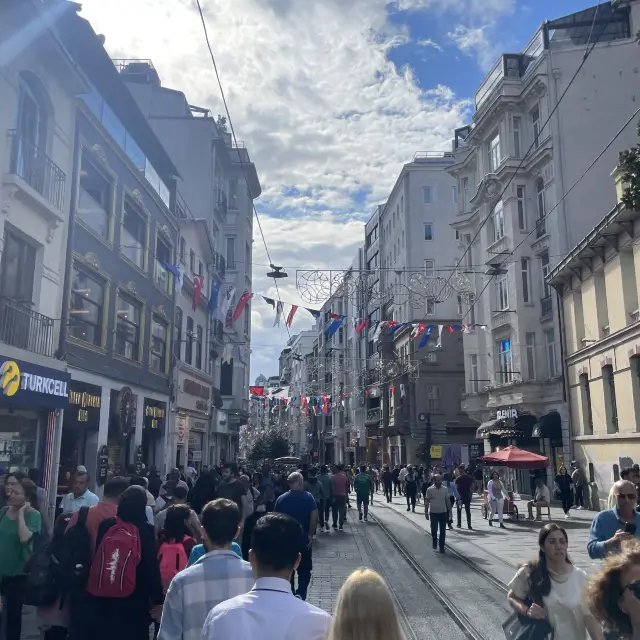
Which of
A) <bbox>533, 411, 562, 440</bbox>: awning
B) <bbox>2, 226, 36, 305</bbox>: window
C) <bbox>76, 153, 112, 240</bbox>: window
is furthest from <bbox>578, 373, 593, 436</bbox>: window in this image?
<bbox>2, 226, 36, 305</bbox>: window

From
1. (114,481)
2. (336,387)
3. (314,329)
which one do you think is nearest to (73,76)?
(114,481)

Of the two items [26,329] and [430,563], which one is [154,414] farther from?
[430,563]

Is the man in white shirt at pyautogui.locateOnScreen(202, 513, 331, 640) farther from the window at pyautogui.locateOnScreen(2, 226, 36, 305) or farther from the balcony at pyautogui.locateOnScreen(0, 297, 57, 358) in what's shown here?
the window at pyautogui.locateOnScreen(2, 226, 36, 305)

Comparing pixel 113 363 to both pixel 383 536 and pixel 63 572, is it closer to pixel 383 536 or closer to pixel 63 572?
pixel 383 536

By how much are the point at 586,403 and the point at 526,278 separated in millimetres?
7259

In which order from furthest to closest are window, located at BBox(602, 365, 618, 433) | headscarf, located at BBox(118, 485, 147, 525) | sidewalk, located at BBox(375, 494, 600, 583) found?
1. window, located at BBox(602, 365, 618, 433)
2. sidewalk, located at BBox(375, 494, 600, 583)
3. headscarf, located at BBox(118, 485, 147, 525)

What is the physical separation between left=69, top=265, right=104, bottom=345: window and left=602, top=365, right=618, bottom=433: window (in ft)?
55.0

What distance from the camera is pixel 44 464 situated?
559 inches

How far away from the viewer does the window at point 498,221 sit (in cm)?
3200

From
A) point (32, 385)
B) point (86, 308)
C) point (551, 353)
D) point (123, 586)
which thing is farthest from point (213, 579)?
point (551, 353)

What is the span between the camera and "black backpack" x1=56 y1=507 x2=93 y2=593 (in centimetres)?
499

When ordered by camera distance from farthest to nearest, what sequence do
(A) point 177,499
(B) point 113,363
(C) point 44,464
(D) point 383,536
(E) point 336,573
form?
(B) point 113,363, (D) point 383,536, (C) point 44,464, (E) point 336,573, (A) point 177,499

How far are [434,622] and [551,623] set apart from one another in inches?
171

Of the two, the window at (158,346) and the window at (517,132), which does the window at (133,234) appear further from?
the window at (517,132)
